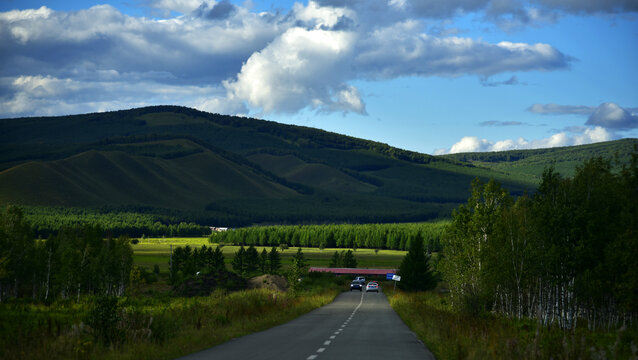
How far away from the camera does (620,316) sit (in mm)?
39594

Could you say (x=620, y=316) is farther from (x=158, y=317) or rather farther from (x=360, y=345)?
(x=158, y=317)

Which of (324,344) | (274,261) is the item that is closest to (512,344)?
(324,344)

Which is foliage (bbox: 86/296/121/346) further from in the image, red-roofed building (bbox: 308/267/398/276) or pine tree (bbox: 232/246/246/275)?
red-roofed building (bbox: 308/267/398/276)

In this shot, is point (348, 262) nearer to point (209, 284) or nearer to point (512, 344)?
point (209, 284)

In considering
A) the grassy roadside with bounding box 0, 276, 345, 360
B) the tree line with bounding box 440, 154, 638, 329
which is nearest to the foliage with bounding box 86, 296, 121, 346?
the grassy roadside with bounding box 0, 276, 345, 360

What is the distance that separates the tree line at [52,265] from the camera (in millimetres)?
79312

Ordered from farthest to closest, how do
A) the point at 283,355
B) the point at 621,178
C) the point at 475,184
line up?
the point at 475,184, the point at 621,178, the point at 283,355

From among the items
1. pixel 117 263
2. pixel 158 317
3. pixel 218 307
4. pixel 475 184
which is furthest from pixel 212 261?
pixel 158 317

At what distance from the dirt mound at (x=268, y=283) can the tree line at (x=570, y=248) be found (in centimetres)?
3381

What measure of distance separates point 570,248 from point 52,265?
213ft

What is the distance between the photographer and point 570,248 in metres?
38.2

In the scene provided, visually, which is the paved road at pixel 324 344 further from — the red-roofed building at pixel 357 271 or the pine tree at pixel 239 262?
the red-roofed building at pixel 357 271

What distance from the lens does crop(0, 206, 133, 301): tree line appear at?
260 feet

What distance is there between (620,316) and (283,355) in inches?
1051
